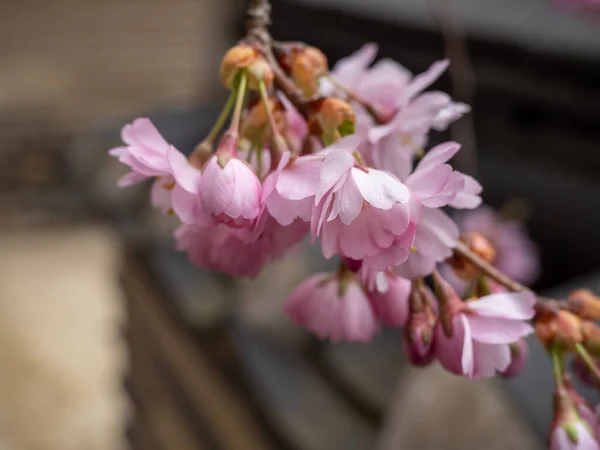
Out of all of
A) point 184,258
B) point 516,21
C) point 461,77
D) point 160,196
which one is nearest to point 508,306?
point 160,196

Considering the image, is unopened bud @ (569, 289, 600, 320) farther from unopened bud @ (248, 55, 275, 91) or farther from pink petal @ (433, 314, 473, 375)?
unopened bud @ (248, 55, 275, 91)

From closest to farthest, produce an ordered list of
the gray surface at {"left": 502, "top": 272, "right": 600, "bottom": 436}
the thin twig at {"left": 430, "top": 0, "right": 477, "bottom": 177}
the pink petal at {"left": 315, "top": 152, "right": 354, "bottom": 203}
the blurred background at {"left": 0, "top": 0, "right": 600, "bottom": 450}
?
the pink petal at {"left": 315, "top": 152, "right": 354, "bottom": 203}, the gray surface at {"left": 502, "top": 272, "right": 600, "bottom": 436}, the blurred background at {"left": 0, "top": 0, "right": 600, "bottom": 450}, the thin twig at {"left": 430, "top": 0, "right": 477, "bottom": 177}

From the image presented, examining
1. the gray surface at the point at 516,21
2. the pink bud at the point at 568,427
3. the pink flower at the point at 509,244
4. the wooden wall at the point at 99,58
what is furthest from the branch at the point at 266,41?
the wooden wall at the point at 99,58

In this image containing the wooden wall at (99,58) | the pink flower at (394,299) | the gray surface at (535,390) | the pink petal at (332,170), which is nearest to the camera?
the pink petal at (332,170)

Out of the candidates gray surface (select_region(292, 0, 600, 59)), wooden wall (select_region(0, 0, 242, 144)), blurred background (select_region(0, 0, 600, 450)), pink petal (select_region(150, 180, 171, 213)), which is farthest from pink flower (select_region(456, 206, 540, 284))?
wooden wall (select_region(0, 0, 242, 144))

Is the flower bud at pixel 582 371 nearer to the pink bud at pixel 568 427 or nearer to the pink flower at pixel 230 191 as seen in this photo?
the pink bud at pixel 568 427

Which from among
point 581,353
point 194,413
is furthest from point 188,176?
point 194,413
